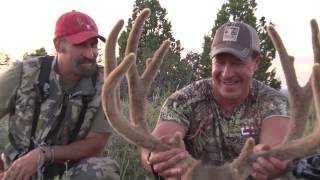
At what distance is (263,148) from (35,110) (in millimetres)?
2330

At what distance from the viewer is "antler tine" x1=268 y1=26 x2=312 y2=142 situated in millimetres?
5336

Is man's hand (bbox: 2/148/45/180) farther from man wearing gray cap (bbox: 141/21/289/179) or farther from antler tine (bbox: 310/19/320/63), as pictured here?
antler tine (bbox: 310/19/320/63)

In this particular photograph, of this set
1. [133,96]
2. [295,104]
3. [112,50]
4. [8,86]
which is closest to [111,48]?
[112,50]

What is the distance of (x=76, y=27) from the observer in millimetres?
6664

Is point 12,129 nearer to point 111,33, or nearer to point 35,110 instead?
point 35,110

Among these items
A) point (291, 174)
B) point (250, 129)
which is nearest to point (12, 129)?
point (250, 129)

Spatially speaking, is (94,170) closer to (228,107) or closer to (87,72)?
(87,72)

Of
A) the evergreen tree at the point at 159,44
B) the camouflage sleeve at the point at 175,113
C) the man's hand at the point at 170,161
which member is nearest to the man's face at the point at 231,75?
the camouflage sleeve at the point at 175,113

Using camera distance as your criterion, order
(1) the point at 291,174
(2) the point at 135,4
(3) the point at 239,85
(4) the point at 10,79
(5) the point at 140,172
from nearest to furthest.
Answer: (1) the point at 291,174, (3) the point at 239,85, (4) the point at 10,79, (5) the point at 140,172, (2) the point at 135,4

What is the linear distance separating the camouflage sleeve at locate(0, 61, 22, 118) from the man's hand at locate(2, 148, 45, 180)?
0.56 metres

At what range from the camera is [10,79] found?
654 cm

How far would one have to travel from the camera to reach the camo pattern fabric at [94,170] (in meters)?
6.41

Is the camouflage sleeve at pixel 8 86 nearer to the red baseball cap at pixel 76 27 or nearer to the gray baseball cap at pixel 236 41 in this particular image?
the red baseball cap at pixel 76 27

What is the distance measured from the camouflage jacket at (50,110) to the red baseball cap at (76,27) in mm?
394
